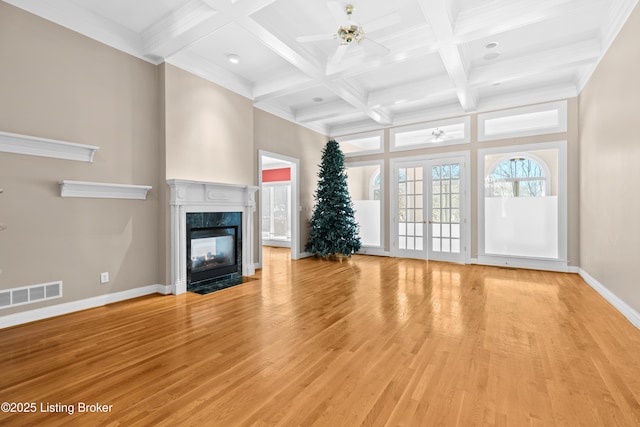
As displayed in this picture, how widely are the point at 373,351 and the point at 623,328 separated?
261cm

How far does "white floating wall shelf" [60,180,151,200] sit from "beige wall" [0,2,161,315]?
0.22 ft

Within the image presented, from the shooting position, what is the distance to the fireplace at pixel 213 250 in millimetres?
4617

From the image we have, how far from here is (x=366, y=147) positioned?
844 centimetres

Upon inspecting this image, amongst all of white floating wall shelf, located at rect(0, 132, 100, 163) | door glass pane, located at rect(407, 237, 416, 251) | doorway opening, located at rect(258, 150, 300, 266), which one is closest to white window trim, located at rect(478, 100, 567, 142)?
door glass pane, located at rect(407, 237, 416, 251)

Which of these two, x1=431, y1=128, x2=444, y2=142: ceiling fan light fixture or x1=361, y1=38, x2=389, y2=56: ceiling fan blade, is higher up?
x1=361, y1=38, x2=389, y2=56: ceiling fan blade

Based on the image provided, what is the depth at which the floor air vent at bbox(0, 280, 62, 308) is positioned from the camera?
121 inches

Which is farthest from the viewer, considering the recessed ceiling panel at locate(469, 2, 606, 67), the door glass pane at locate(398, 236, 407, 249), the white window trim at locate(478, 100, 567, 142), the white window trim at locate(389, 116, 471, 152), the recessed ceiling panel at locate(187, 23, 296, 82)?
the door glass pane at locate(398, 236, 407, 249)

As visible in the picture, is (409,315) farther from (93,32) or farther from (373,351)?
(93,32)

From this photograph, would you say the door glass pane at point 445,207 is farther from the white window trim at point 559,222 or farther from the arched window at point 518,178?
the arched window at point 518,178

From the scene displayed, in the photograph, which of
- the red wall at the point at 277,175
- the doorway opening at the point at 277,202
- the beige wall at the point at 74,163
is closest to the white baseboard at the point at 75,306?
the beige wall at the point at 74,163

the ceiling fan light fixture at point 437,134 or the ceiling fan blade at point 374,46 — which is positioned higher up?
the ceiling fan blade at point 374,46

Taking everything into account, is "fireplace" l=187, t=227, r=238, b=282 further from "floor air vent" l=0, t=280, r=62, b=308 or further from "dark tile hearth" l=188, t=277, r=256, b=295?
"floor air vent" l=0, t=280, r=62, b=308

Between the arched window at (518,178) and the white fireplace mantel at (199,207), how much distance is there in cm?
499

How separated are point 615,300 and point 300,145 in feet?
20.1
